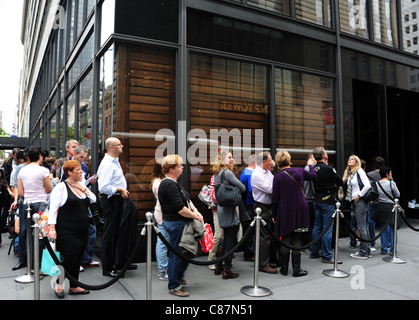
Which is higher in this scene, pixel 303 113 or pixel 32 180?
pixel 303 113

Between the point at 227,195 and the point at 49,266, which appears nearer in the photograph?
the point at 49,266

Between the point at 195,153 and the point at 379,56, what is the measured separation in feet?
21.7

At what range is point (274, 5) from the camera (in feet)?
24.9

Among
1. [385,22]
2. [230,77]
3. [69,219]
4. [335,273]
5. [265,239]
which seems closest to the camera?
[69,219]

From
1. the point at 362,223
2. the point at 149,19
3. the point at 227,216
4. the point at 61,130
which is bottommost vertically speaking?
the point at 362,223

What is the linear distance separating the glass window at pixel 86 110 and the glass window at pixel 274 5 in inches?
161

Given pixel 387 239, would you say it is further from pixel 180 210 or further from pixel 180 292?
pixel 180 210

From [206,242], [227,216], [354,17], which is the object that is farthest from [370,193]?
[354,17]

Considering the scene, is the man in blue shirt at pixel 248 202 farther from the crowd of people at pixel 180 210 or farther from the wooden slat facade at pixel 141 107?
the wooden slat facade at pixel 141 107

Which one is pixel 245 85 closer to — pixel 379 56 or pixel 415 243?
pixel 379 56

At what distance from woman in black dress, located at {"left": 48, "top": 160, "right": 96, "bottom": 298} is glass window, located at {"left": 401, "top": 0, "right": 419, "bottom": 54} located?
1056 centimetres

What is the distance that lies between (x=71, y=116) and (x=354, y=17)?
8.65 m

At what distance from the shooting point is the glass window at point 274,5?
7.28 metres

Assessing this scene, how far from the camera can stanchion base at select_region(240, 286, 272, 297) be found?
13.6 ft
